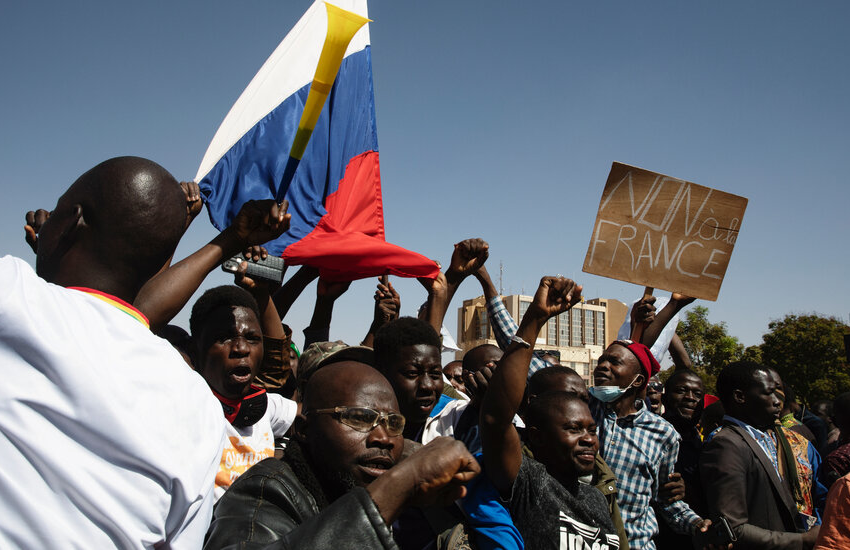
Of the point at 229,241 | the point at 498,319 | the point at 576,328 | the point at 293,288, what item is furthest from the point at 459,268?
the point at 576,328

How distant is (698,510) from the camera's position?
4.35m

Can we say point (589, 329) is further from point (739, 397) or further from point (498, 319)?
point (498, 319)

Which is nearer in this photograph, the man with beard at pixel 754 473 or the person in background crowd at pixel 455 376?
the man with beard at pixel 754 473

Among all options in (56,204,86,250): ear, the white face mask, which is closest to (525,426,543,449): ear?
the white face mask

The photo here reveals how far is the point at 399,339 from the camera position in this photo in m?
3.09

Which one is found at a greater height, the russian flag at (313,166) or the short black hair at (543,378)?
the russian flag at (313,166)

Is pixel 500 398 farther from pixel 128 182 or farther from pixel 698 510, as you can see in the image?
pixel 698 510

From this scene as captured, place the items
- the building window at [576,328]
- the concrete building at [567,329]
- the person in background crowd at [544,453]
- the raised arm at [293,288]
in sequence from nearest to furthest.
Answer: the person in background crowd at [544,453] < the raised arm at [293,288] < the concrete building at [567,329] < the building window at [576,328]

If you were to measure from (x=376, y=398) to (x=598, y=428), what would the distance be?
2.25 meters

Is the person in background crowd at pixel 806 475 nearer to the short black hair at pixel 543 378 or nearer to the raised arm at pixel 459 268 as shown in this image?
the short black hair at pixel 543 378

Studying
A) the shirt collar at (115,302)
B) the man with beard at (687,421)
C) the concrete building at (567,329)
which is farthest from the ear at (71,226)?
the concrete building at (567,329)

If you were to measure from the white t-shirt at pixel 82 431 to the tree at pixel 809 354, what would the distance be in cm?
2833

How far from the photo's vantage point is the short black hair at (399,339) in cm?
308

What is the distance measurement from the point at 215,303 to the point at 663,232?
394 cm
